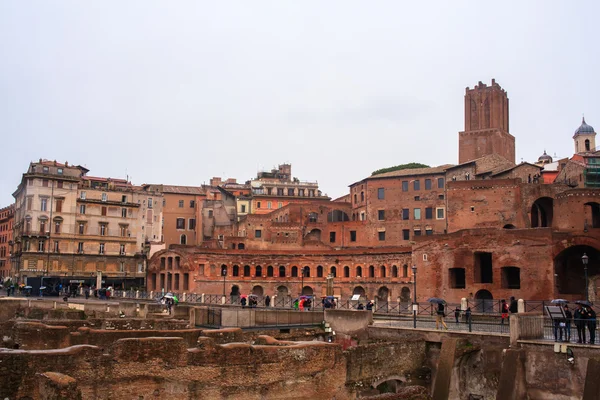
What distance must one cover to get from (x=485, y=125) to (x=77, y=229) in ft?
164

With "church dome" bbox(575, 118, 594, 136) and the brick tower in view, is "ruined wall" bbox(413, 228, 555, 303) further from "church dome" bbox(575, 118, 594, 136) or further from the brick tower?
"church dome" bbox(575, 118, 594, 136)

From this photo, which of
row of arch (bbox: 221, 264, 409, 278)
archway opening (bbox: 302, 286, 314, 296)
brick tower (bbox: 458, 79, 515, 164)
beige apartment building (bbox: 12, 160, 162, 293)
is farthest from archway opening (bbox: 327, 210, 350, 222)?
beige apartment building (bbox: 12, 160, 162, 293)

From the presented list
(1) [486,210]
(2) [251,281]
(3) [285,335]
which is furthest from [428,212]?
(3) [285,335]

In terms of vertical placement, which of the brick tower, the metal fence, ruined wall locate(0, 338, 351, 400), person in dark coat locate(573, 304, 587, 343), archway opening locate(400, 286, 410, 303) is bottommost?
→ ruined wall locate(0, 338, 351, 400)

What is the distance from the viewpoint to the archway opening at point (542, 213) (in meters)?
57.8

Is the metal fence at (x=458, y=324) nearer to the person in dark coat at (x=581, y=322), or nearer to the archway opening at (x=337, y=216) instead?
the person in dark coat at (x=581, y=322)

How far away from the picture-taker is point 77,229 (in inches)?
2576

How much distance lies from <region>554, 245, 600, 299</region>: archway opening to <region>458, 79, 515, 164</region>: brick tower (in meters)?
29.6

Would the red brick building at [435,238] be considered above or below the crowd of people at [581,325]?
above

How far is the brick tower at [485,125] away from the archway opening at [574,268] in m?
29.6

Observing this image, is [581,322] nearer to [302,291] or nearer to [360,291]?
[360,291]

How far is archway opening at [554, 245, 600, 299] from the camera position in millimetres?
45969

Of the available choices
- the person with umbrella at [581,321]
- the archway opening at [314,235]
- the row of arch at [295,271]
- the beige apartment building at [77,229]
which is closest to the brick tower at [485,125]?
the archway opening at [314,235]

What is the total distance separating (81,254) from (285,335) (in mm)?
43602
